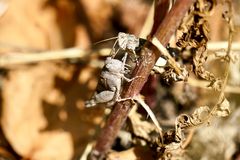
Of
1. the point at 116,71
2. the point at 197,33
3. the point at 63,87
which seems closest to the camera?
the point at 197,33

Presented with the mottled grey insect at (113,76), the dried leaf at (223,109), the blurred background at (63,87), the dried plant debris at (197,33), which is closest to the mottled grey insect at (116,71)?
the mottled grey insect at (113,76)

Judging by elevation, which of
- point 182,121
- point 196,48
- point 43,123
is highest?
point 196,48

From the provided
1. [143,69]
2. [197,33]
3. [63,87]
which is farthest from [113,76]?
[63,87]

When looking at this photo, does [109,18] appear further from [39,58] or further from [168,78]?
[168,78]

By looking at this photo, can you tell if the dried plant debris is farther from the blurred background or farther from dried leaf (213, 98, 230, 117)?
the blurred background

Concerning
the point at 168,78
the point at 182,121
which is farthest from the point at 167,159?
the point at 168,78

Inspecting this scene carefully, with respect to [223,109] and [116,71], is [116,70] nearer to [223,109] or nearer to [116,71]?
[116,71]

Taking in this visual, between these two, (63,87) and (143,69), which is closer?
(143,69)

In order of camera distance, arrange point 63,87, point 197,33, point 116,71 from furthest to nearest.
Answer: point 63,87
point 116,71
point 197,33
